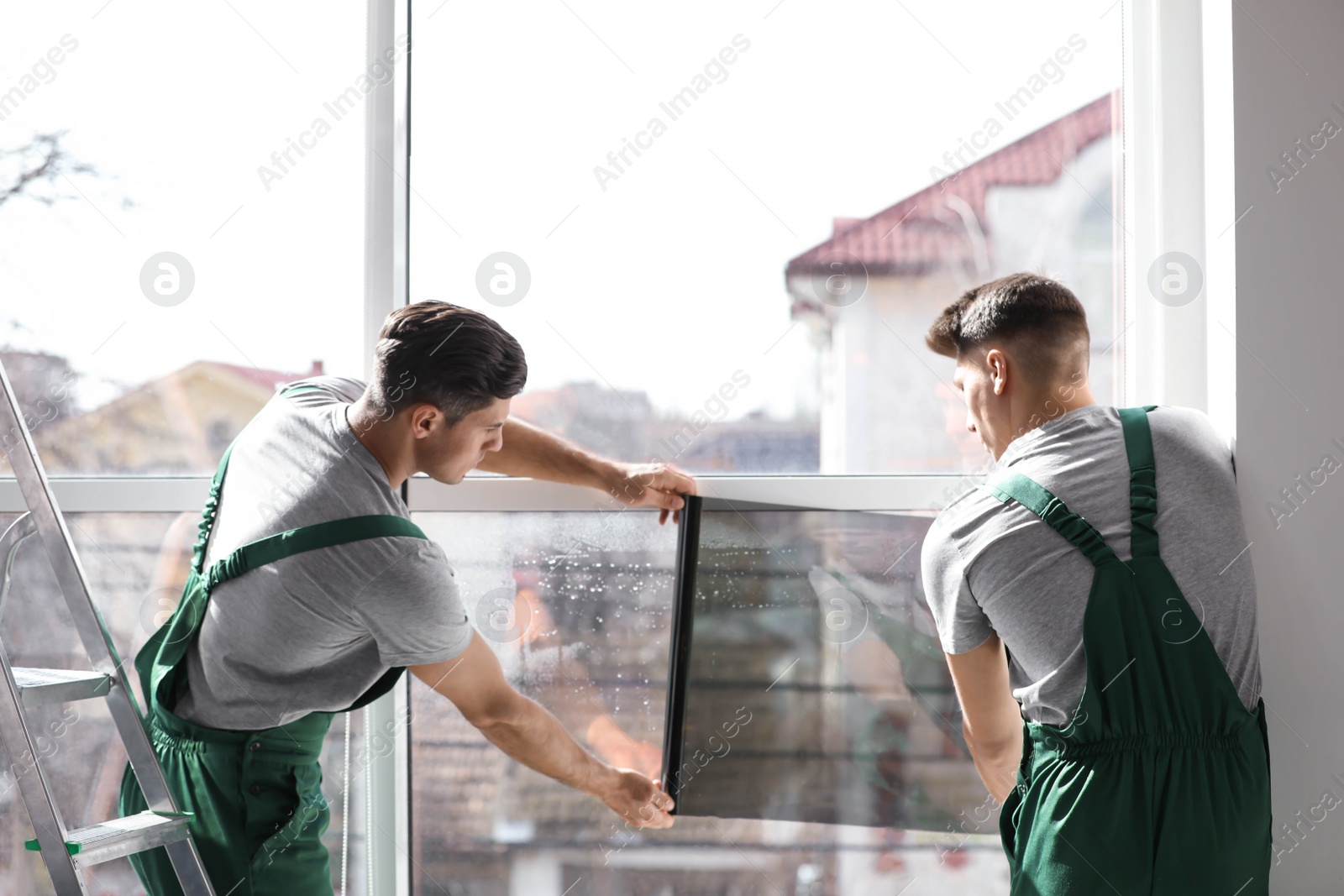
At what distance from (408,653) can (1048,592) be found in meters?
0.95

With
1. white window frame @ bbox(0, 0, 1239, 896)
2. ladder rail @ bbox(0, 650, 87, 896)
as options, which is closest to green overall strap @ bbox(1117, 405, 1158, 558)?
white window frame @ bbox(0, 0, 1239, 896)

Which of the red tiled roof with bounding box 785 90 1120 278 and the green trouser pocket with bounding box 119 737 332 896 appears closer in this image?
the green trouser pocket with bounding box 119 737 332 896

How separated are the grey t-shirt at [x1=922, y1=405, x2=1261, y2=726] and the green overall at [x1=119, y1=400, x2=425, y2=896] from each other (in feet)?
2.85

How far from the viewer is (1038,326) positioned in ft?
4.36

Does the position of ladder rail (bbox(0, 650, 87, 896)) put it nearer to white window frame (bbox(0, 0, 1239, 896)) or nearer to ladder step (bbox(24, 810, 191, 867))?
ladder step (bbox(24, 810, 191, 867))

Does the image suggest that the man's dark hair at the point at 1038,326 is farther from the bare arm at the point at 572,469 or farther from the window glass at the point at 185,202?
the window glass at the point at 185,202

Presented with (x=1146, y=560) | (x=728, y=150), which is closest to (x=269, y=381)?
(x=728, y=150)

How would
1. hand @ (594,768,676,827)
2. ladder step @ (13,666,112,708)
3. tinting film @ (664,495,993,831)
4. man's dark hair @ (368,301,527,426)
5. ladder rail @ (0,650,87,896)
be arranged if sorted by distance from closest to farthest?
ladder rail @ (0,650,87,896)
ladder step @ (13,666,112,708)
man's dark hair @ (368,301,527,426)
hand @ (594,768,676,827)
tinting film @ (664,495,993,831)

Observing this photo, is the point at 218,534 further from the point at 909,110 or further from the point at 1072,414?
the point at 909,110

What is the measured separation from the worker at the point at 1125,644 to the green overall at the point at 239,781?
0.92 meters

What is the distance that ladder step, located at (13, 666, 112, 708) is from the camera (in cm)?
127

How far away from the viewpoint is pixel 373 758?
173 cm

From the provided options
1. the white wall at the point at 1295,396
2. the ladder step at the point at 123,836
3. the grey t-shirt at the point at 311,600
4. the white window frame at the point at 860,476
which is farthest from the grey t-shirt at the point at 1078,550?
the ladder step at the point at 123,836

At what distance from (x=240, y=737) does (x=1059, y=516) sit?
1.28 metres
